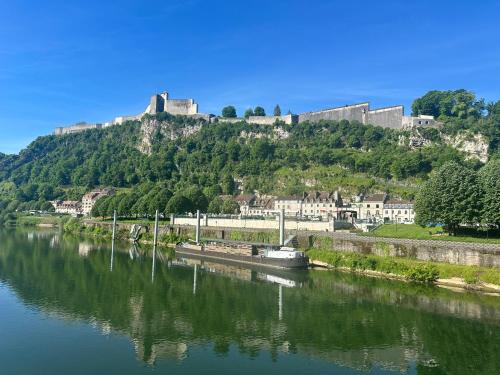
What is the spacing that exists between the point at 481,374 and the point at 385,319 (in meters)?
6.33

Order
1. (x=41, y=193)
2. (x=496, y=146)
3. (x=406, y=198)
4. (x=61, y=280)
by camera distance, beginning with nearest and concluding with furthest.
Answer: (x=61, y=280), (x=406, y=198), (x=496, y=146), (x=41, y=193)

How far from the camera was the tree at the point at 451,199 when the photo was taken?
3262 cm

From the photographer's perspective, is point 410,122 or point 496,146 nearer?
point 496,146

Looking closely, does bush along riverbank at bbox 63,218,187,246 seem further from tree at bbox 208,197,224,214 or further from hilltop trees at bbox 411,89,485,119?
hilltop trees at bbox 411,89,485,119

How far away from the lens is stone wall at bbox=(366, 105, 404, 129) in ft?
307

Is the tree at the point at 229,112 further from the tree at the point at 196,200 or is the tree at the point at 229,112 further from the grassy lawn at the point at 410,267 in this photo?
the grassy lawn at the point at 410,267

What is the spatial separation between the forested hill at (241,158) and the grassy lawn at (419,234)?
30587 mm

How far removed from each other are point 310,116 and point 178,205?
5549 cm

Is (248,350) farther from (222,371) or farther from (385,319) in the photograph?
(385,319)

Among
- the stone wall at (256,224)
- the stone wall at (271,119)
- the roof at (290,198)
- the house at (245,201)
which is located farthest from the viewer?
the stone wall at (271,119)

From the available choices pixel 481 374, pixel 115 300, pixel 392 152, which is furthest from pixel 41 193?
pixel 481 374

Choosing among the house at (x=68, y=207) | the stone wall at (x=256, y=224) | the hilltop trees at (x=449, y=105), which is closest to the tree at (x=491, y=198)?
the stone wall at (x=256, y=224)

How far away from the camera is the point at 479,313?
22047 mm

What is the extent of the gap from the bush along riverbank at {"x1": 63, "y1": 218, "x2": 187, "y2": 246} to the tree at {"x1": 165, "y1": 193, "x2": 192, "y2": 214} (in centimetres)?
447
